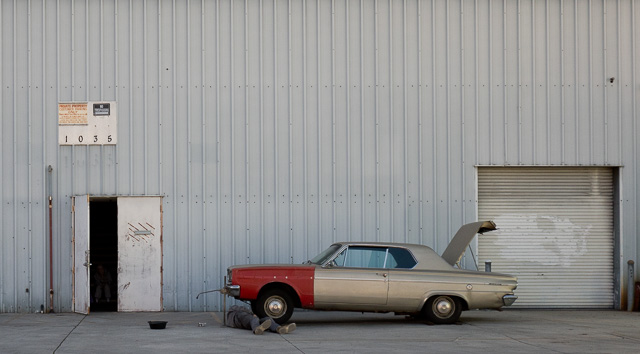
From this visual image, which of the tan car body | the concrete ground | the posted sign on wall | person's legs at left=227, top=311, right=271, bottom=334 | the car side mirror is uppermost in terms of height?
the posted sign on wall

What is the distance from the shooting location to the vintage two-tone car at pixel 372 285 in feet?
46.7

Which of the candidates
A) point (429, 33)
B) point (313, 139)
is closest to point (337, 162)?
point (313, 139)

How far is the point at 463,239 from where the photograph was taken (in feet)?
51.8

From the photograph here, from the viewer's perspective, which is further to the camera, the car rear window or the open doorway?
the open doorway

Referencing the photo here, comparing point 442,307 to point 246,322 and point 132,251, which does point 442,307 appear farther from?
point 132,251

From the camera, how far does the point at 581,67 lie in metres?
18.2

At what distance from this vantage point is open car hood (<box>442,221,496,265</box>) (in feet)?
50.7

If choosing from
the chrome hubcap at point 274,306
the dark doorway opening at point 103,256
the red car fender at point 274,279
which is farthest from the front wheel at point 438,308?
the dark doorway opening at point 103,256

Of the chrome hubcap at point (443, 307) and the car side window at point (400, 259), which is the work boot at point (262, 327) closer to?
the car side window at point (400, 259)

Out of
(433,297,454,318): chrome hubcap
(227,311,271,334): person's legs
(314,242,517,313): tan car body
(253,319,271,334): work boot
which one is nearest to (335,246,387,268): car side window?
(314,242,517,313): tan car body

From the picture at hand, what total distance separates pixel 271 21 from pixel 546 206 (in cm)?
Result: 650

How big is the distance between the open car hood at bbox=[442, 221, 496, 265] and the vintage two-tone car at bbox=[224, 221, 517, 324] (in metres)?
0.77

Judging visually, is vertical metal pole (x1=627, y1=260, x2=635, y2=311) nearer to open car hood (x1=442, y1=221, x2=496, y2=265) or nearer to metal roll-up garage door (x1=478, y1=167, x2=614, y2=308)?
metal roll-up garage door (x1=478, y1=167, x2=614, y2=308)

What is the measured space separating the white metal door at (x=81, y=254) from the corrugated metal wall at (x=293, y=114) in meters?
0.33
